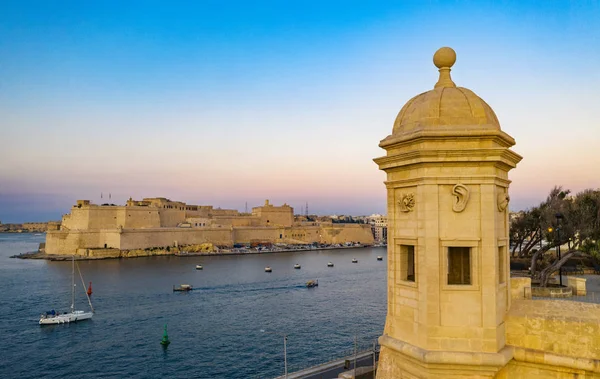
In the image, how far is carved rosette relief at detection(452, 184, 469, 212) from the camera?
201 inches

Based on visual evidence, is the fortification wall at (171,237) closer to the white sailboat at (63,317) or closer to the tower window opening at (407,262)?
the white sailboat at (63,317)

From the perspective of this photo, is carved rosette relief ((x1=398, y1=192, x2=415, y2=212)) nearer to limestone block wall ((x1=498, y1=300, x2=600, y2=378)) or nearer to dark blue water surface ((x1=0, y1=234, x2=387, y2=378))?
limestone block wall ((x1=498, y1=300, x2=600, y2=378))

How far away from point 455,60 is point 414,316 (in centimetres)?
340

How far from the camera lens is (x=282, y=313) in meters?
32.9

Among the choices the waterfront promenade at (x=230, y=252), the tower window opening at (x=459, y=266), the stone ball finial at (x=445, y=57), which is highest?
the stone ball finial at (x=445, y=57)

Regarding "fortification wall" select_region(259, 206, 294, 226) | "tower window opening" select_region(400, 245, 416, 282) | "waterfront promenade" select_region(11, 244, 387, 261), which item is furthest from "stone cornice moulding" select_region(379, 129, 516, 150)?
"fortification wall" select_region(259, 206, 294, 226)

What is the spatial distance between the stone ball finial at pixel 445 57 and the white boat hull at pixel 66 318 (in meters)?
31.7

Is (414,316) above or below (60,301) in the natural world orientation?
above

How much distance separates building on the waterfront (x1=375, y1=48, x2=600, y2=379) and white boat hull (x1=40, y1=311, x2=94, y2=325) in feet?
101

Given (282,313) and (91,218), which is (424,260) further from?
(91,218)

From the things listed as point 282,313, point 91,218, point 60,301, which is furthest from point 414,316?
point 91,218

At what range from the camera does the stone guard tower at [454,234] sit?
5051 mm

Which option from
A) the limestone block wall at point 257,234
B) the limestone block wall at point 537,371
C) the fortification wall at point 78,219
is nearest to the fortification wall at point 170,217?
the limestone block wall at point 257,234

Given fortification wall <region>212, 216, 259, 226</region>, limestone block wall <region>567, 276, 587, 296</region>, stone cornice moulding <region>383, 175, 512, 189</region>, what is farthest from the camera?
fortification wall <region>212, 216, 259, 226</region>
